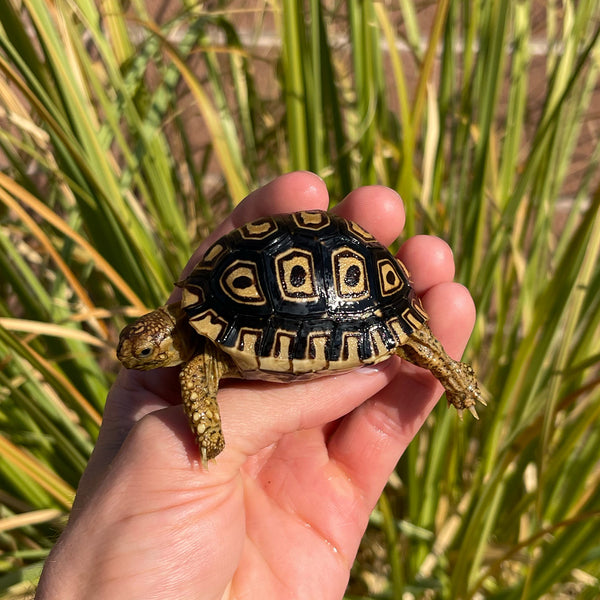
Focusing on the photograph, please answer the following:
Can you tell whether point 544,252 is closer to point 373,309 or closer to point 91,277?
point 373,309

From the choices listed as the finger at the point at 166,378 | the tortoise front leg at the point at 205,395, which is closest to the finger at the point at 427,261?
the finger at the point at 166,378

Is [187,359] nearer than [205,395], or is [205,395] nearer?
[205,395]

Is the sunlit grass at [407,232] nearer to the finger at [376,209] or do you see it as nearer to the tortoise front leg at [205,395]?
the finger at [376,209]

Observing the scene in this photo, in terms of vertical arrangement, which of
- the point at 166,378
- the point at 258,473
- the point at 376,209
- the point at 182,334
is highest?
the point at 376,209

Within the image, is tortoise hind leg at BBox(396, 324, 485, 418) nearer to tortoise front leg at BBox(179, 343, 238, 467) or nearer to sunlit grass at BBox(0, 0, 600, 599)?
sunlit grass at BBox(0, 0, 600, 599)

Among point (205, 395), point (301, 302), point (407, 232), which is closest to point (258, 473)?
point (205, 395)

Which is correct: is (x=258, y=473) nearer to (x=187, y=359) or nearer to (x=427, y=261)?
(x=187, y=359)

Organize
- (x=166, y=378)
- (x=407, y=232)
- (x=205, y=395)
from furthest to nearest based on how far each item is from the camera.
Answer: (x=407, y=232) < (x=166, y=378) < (x=205, y=395)

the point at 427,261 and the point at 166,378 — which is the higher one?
the point at 427,261
